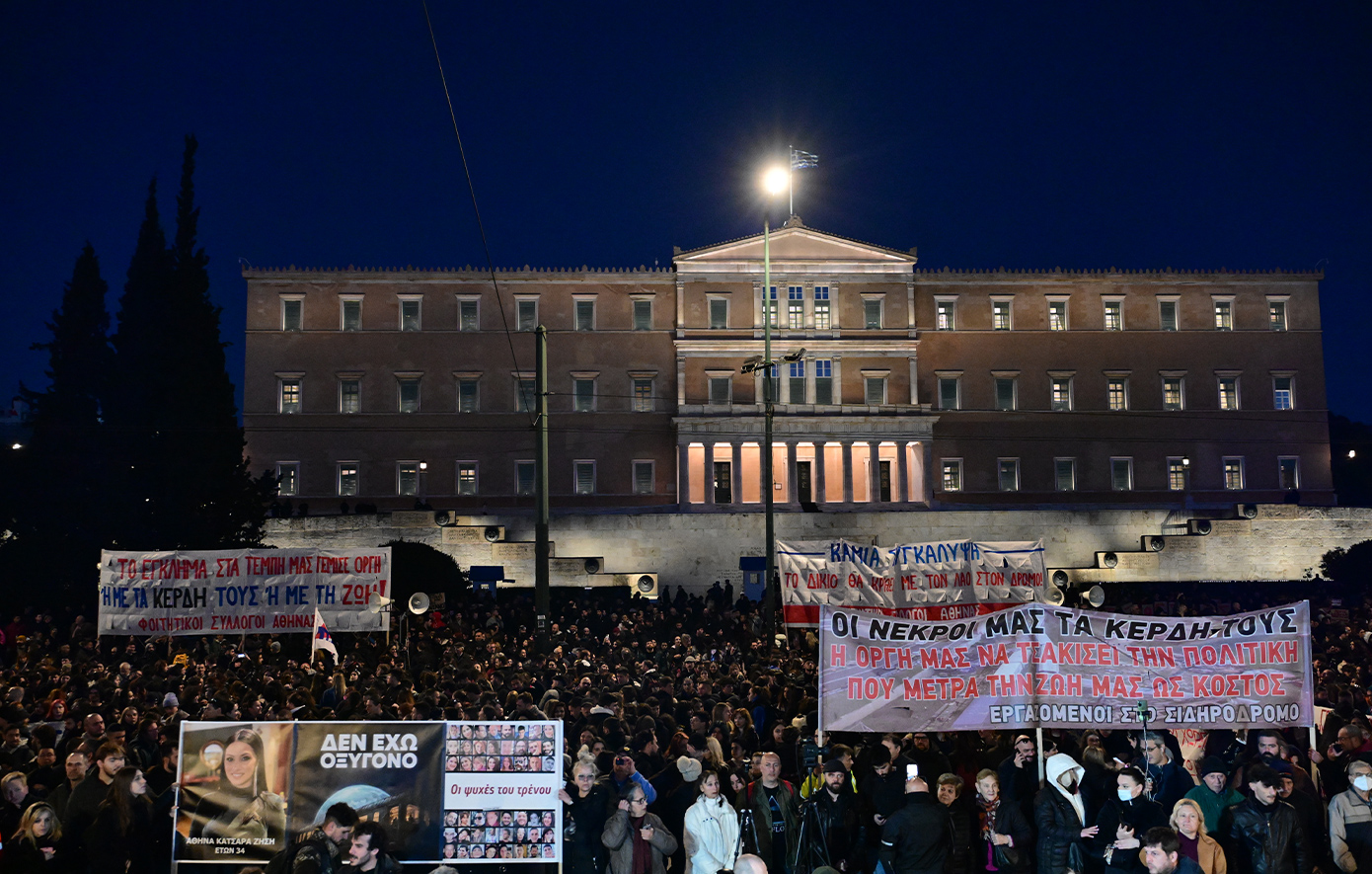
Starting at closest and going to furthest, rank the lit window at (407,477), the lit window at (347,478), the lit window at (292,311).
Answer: the lit window at (347,478), the lit window at (407,477), the lit window at (292,311)

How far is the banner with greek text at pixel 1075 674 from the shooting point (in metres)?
9.89

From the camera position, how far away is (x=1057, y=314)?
51469 mm

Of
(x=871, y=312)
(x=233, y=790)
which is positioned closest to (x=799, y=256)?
(x=871, y=312)

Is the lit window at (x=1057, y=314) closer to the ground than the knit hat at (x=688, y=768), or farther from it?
farther from it

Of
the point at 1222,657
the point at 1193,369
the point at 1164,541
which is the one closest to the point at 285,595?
the point at 1222,657

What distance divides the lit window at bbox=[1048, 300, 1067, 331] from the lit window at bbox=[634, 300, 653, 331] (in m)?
17.6

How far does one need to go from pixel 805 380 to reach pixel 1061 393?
37.9 feet

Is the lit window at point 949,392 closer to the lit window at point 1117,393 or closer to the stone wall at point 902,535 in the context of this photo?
the lit window at point 1117,393

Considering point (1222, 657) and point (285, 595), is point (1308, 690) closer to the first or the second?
point (1222, 657)

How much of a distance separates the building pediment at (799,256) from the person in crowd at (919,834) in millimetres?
42004

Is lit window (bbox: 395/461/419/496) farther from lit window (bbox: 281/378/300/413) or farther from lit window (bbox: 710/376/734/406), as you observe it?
lit window (bbox: 710/376/734/406)

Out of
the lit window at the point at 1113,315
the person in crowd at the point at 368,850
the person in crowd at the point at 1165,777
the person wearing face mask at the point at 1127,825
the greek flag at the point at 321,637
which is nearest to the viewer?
the person in crowd at the point at 368,850

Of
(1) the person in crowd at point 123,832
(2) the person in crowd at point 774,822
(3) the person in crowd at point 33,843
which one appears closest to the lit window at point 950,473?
(2) the person in crowd at point 774,822

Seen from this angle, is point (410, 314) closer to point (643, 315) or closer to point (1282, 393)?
point (643, 315)
